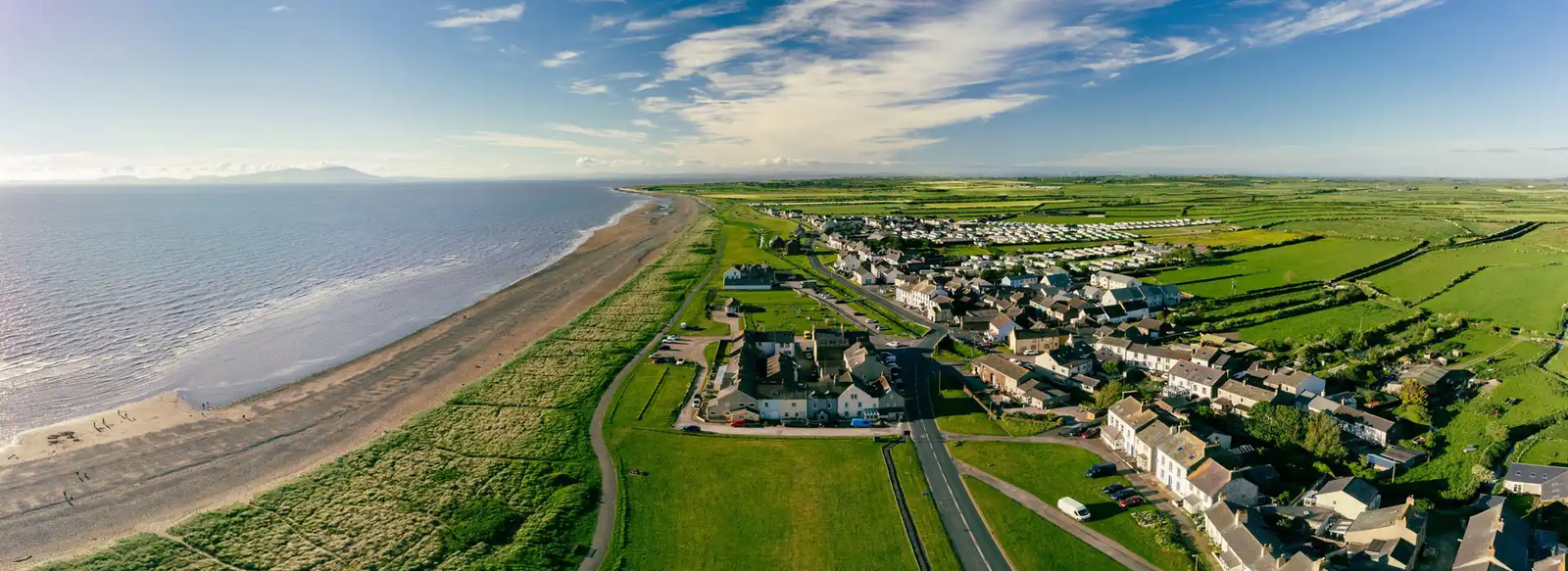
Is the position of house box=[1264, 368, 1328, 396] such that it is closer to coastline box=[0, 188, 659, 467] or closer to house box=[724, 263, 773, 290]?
house box=[724, 263, 773, 290]

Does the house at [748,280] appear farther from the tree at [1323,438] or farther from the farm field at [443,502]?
the tree at [1323,438]

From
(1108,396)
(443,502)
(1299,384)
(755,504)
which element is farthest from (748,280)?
(1299,384)

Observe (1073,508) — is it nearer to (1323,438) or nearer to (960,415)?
(960,415)

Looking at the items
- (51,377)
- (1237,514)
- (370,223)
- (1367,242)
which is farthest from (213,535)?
(370,223)

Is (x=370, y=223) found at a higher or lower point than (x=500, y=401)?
higher

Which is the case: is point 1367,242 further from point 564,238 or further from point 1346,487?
point 564,238

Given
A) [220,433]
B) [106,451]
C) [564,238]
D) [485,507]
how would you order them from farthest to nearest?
[564,238] < [220,433] < [106,451] < [485,507]

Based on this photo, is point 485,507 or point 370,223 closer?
point 485,507
